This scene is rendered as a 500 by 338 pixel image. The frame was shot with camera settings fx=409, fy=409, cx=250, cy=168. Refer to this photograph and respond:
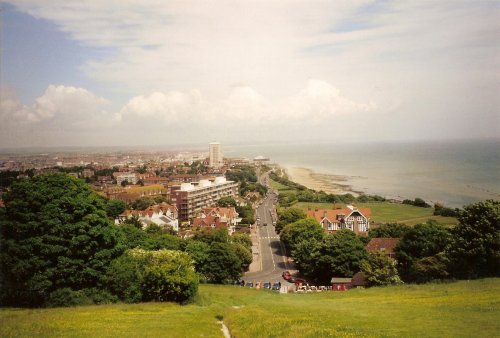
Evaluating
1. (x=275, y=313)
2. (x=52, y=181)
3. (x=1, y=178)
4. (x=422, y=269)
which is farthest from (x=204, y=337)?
(x=1, y=178)

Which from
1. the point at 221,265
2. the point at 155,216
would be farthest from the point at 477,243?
the point at 155,216

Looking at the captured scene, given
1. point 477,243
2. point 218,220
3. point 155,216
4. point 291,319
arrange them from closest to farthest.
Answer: point 291,319 → point 477,243 → point 218,220 → point 155,216

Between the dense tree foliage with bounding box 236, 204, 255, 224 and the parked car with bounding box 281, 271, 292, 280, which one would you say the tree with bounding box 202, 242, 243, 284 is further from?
the dense tree foliage with bounding box 236, 204, 255, 224

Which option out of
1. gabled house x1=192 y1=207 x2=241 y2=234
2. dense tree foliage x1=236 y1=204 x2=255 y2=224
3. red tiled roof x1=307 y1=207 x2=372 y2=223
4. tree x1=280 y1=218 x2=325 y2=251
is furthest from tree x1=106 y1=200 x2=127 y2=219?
red tiled roof x1=307 y1=207 x2=372 y2=223

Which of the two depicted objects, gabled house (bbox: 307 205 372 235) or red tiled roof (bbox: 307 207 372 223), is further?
red tiled roof (bbox: 307 207 372 223)

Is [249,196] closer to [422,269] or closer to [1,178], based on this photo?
[1,178]

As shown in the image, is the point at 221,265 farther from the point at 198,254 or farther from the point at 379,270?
the point at 379,270
